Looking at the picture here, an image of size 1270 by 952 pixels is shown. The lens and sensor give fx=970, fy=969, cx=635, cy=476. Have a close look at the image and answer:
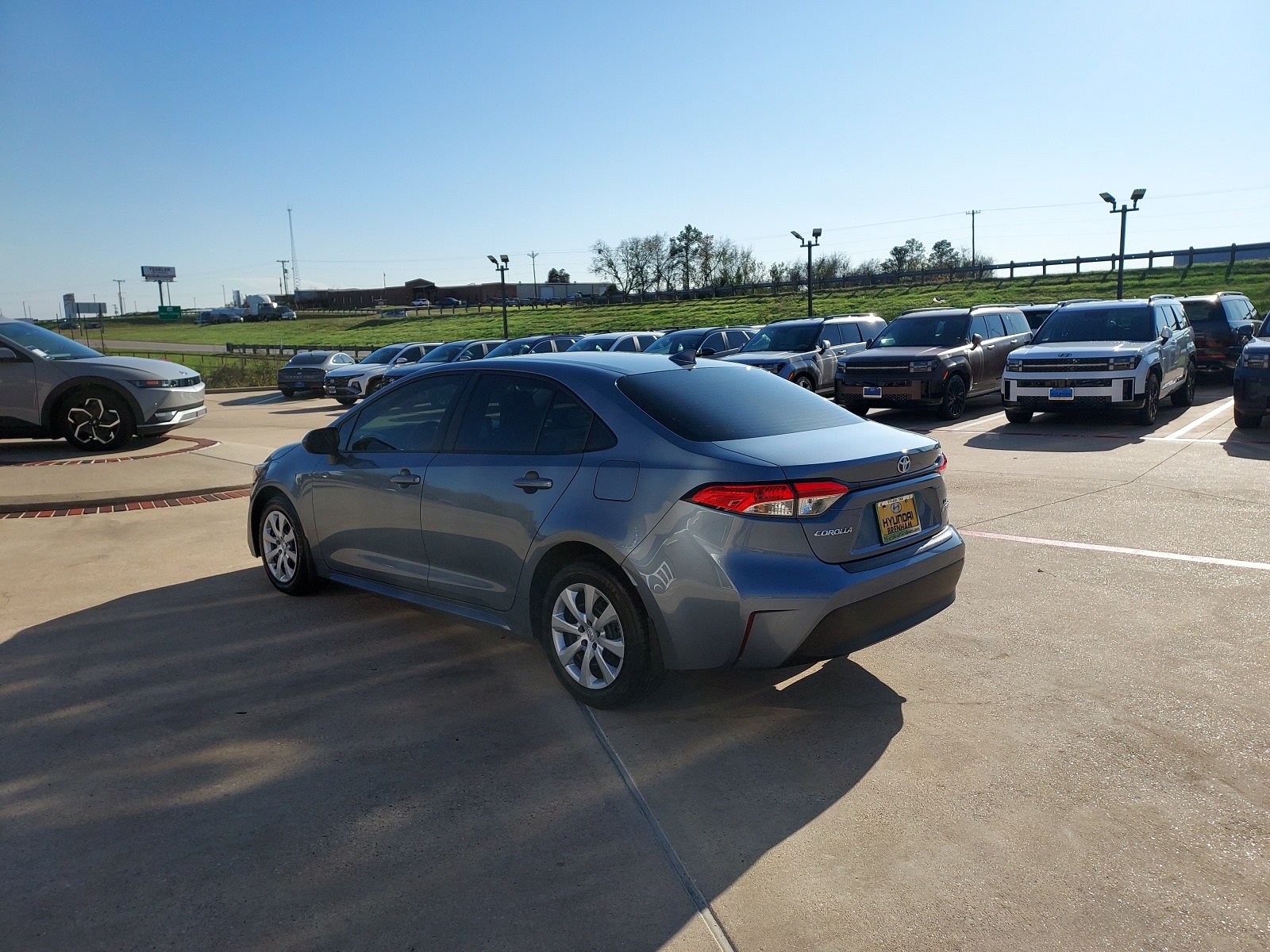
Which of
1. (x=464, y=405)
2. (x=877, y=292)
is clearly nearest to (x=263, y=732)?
(x=464, y=405)

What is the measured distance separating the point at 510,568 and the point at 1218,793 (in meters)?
3.01

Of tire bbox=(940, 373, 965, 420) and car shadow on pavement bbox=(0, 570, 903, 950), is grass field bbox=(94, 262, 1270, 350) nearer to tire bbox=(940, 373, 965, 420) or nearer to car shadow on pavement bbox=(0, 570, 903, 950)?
tire bbox=(940, 373, 965, 420)

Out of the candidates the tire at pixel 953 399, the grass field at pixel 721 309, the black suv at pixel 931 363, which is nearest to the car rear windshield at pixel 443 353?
the black suv at pixel 931 363

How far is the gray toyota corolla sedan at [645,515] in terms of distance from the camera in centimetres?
388

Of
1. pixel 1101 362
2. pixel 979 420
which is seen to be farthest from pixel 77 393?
pixel 1101 362

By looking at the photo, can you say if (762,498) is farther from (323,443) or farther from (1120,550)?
(1120,550)

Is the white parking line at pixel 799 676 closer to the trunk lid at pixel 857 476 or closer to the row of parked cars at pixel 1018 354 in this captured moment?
the trunk lid at pixel 857 476

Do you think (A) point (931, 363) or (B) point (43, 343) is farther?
(A) point (931, 363)

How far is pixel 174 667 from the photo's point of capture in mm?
4992

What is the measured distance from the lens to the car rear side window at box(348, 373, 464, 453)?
522 cm

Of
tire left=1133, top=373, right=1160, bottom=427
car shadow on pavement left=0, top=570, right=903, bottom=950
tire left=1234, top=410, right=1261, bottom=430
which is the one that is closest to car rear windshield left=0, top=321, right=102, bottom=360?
car shadow on pavement left=0, top=570, right=903, bottom=950

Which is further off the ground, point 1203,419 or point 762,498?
point 762,498

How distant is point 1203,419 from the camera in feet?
47.5

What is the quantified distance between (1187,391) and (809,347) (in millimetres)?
6237
